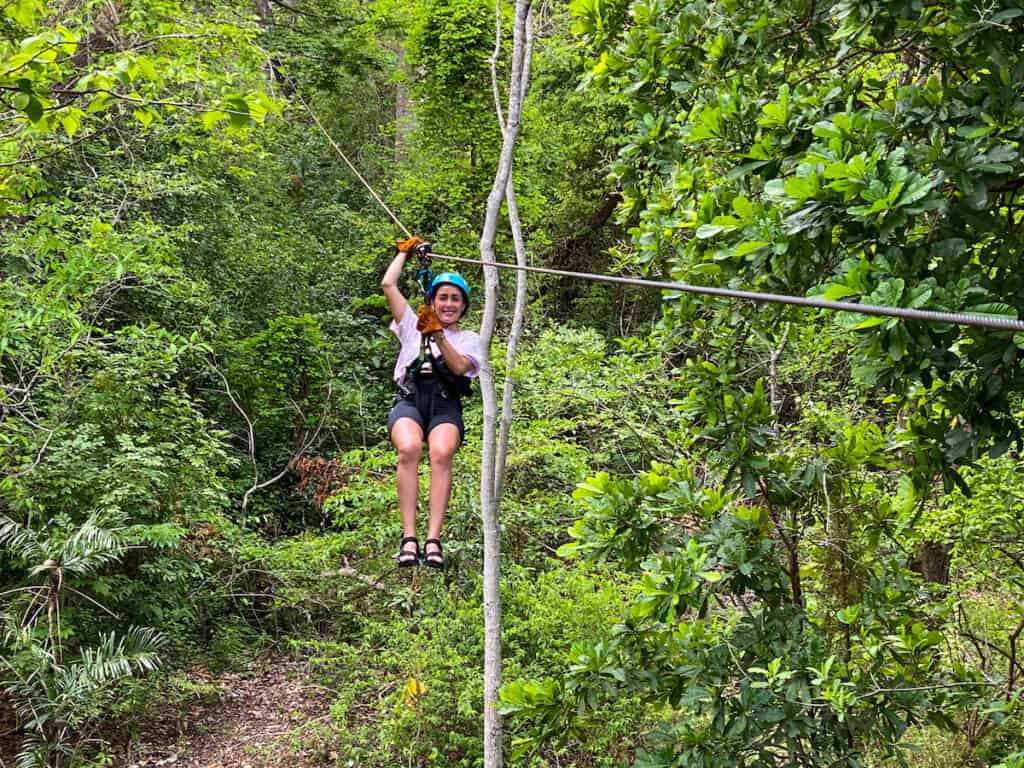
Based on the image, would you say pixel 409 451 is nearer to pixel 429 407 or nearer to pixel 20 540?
pixel 429 407

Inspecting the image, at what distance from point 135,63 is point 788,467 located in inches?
101

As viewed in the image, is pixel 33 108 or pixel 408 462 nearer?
pixel 33 108

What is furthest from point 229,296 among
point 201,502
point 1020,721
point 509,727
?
point 1020,721

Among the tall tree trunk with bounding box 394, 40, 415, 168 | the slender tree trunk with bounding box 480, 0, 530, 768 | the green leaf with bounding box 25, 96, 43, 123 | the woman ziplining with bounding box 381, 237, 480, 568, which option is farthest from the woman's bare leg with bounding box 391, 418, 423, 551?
the tall tree trunk with bounding box 394, 40, 415, 168

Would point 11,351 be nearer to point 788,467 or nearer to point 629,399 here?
point 629,399

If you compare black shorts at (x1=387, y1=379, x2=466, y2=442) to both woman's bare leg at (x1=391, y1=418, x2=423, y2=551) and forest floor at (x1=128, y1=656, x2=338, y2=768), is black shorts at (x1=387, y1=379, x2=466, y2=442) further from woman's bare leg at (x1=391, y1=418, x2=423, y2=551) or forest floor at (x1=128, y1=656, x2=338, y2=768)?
forest floor at (x1=128, y1=656, x2=338, y2=768)

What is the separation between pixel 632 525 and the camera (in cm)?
293

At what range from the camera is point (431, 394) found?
434cm

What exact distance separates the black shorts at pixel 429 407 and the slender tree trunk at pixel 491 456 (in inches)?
9.8

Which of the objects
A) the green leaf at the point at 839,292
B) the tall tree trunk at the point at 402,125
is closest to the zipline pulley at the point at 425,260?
the green leaf at the point at 839,292

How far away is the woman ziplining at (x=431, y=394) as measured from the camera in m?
4.05

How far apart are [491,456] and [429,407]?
416 millimetres

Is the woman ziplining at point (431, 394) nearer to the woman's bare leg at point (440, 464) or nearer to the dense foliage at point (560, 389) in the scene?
the woman's bare leg at point (440, 464)

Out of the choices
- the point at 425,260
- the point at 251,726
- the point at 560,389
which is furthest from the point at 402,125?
the point at 425,260
